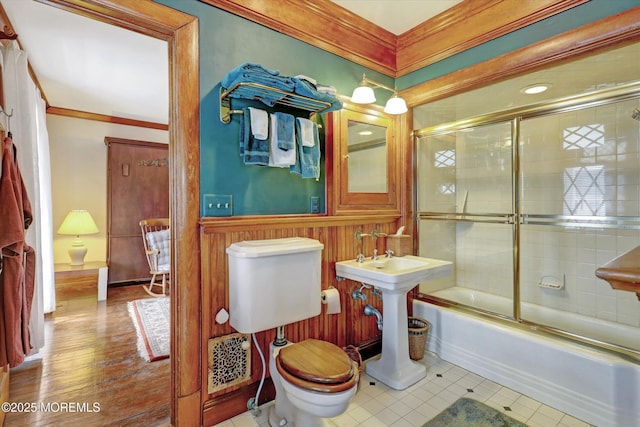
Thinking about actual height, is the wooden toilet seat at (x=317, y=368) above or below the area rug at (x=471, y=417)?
above

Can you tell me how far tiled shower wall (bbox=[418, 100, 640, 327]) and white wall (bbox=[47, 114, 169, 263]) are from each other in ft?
13.9

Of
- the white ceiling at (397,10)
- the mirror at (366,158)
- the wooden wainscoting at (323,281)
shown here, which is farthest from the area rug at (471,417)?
the white ceiling at (397,10)

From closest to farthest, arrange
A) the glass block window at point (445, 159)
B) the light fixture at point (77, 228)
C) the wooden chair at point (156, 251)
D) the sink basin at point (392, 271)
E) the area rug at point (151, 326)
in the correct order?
the sink basin at point (392, 271) → the area rug at point (151, 326) → the glass block window at point (445, 159) → the light fixture at point (77, 228) → the wooden chair at point (156, 251)

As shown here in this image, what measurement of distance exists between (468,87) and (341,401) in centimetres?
219

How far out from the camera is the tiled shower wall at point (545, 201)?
225cm

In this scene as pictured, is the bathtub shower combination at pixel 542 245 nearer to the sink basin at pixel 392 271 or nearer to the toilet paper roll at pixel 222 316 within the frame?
the sink basin at pixel 392 271

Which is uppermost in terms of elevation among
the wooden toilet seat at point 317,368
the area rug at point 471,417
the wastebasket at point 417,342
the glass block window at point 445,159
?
the glass block window at point 445,159

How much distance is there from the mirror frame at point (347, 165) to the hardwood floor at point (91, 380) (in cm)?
165

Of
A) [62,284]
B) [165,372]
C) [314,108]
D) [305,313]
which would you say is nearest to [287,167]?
[314,108]

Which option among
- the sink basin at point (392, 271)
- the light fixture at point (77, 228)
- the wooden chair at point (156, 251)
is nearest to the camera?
the sink basin at point (392, 271)

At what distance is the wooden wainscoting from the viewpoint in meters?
1.70

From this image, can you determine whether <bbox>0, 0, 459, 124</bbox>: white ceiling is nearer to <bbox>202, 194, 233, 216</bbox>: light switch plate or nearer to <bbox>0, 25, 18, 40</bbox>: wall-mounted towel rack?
<bbox>0, 25, 18, 40</bbox>: wall-mounted towel rack

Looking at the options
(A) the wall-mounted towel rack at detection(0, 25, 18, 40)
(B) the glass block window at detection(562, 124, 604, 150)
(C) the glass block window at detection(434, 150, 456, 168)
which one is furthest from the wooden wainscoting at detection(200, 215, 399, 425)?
(A) the wall-mounted towel rack at detection(0, 25, 18, 40)

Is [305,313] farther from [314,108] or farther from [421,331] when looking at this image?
[314,108]
